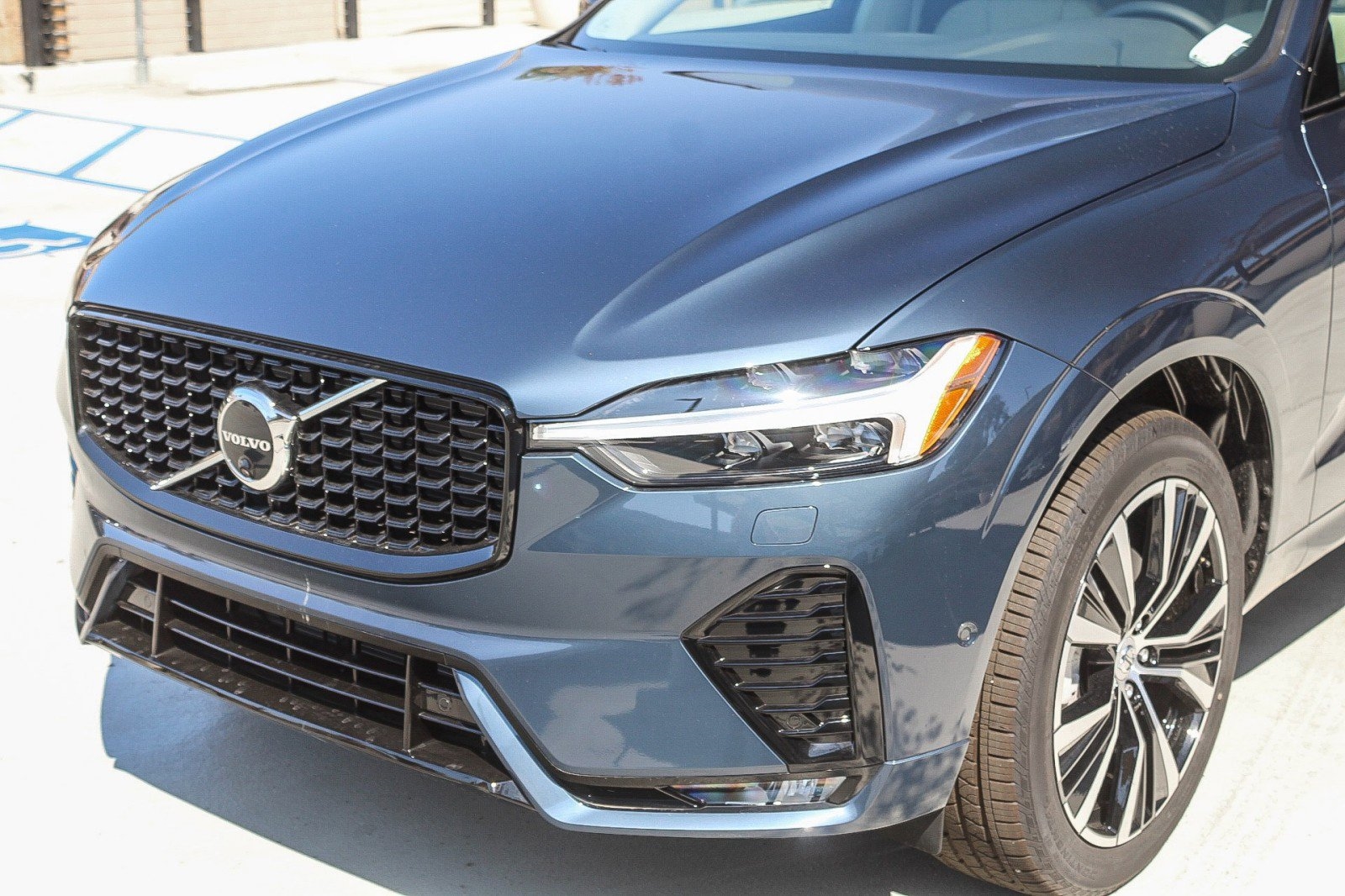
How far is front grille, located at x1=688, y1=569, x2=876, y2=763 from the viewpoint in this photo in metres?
2.07

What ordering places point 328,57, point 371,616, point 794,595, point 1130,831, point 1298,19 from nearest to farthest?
point 794,595 → point 371,616 → point 1130,831 → point 1298,19 → point 328,57

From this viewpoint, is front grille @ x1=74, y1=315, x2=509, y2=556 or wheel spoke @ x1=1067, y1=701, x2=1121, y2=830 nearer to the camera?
front grille @ x1=74, y1=315, x2=509, y2=556

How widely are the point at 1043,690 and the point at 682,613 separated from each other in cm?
59

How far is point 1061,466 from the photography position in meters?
2.20

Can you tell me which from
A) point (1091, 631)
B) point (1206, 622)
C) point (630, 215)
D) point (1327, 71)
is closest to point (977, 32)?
point (1327, 71)

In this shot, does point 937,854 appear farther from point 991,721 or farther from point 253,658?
point 253,658

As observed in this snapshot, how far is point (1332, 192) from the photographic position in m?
2.76

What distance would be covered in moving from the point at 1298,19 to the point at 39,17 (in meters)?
10.6

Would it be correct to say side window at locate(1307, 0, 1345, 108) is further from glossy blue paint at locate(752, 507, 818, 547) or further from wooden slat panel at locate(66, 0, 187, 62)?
wooden slat panel at locate(66, 0, 187, 62)

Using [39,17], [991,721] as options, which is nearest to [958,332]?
[991,721]

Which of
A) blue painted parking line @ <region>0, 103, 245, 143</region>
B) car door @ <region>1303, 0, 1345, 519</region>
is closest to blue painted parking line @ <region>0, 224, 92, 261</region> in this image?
blue painted parking line @ <region>0, 103, 245, 143</region>

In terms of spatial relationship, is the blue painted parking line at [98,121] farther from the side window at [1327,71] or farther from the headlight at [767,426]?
the headlight at [767,426]

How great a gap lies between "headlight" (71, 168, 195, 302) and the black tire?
64.9 inches

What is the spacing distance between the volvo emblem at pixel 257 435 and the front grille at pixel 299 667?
21cm
